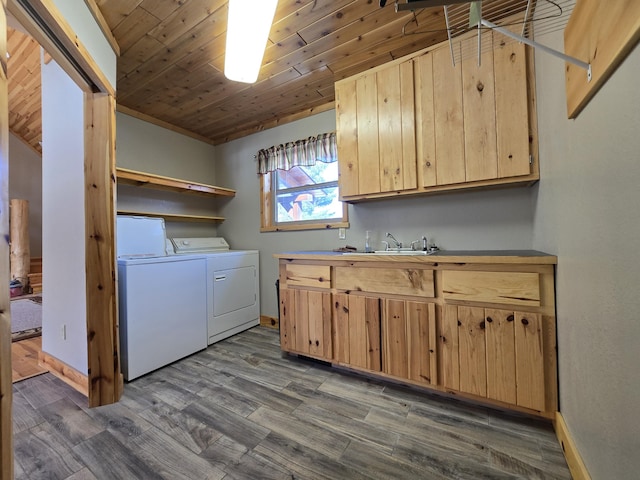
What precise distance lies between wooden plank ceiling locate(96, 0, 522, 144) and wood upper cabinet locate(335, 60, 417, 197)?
0.71ft

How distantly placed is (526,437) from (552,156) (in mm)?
1455

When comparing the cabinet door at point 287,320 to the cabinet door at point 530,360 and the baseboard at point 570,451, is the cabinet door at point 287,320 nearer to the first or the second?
the cabinet door at point 530,360

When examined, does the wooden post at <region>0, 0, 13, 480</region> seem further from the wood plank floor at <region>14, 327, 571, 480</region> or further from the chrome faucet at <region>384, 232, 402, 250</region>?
the chrome faucet at <region>384, 232, 402, 250</region>

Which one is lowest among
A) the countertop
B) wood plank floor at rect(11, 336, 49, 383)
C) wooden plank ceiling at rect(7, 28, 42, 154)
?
wood plank floor at rect(11, 336, 49, 383)

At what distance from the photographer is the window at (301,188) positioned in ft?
9.05

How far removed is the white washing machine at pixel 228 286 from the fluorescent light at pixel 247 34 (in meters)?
1.65

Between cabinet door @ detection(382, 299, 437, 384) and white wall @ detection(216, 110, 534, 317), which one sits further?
white wall @ detection(216, 110, 534, 317)

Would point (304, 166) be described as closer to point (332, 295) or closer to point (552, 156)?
point (332, 295)

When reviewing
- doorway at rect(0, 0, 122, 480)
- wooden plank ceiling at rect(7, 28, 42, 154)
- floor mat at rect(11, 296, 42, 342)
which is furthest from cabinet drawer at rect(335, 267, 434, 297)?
floor mat at rect(11, 296, 42, 342)

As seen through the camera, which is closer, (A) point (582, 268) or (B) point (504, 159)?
(A) point (582, 268)

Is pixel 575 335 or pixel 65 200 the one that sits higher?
pixel 65 200

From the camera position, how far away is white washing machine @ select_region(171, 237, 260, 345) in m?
2.59

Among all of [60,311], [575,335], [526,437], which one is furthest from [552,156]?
[60,311]

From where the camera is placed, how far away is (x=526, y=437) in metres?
1.33
